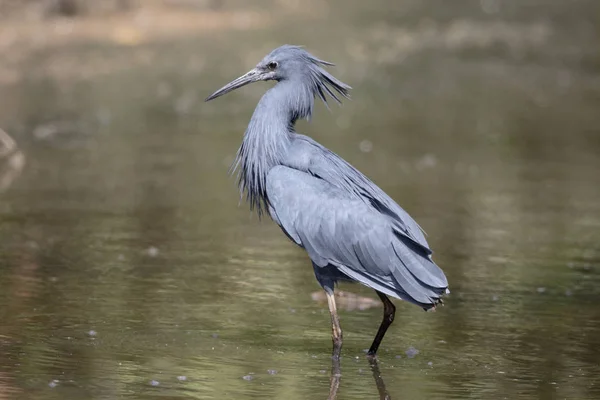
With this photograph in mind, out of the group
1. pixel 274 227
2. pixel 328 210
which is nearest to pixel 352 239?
pixel 328 210

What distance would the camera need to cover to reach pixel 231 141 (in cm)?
1433

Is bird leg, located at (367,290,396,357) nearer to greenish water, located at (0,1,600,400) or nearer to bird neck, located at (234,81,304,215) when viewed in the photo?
greenish water, located at (0,1,600,400)

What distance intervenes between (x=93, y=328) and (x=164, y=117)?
8.43 m

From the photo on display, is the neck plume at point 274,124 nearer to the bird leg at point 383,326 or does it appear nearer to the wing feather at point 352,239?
the wing feather at point 352,239

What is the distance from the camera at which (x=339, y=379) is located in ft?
21.6

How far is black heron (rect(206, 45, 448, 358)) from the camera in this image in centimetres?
699

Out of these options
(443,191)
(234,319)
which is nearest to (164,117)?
(443,191)

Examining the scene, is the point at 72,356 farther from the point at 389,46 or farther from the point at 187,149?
the point at 389,46

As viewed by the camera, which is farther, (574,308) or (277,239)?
(277,239)

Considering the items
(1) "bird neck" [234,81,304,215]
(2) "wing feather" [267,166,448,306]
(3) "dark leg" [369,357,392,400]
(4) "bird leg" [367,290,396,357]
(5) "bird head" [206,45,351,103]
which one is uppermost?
(5) "bird head" [206,45,351,103]

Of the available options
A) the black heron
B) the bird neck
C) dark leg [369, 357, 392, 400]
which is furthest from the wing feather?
dark leg [369, 357, 392, 400]

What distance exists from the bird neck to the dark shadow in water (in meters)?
1.21

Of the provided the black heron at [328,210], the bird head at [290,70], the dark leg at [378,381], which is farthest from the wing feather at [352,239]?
the bird head at [290,70]

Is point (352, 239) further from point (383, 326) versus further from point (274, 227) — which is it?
point (274, 227)
